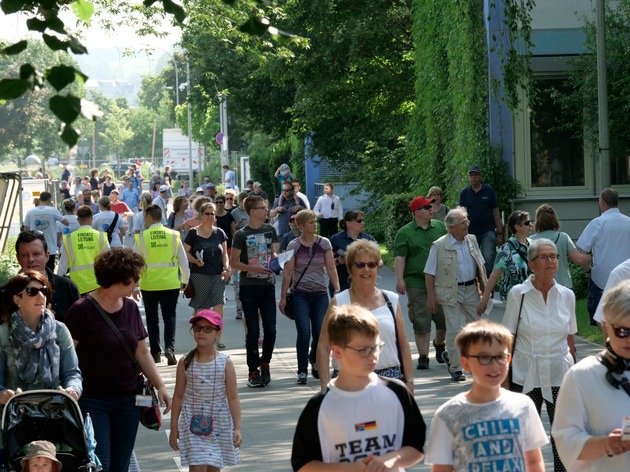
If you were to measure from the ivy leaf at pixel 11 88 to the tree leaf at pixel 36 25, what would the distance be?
1.41 feet

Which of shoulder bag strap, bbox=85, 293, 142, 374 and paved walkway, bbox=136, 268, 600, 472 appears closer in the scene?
shoulder bag strap, bbox=85, 293, 142, 374

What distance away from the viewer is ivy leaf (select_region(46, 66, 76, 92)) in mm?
4328

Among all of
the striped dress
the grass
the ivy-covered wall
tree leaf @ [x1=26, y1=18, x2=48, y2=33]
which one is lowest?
the grass

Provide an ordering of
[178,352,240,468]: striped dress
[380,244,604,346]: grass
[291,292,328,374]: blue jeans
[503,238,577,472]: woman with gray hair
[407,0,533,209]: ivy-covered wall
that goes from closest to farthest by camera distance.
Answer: [178,352,240,468]: striped dress < [503,238,577,472]: woman with gray hair < [291,292,328,374]: blue jeans < [380,244,604,346]: grass < [407,0,533,209]: ivy-covered wall

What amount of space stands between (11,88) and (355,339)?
1.54 meters

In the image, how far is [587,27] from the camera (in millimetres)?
20984

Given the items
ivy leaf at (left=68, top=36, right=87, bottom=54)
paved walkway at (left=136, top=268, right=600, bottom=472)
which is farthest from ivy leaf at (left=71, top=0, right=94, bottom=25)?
paved walkway at (left=136, top=268, right=600, bottom=472)

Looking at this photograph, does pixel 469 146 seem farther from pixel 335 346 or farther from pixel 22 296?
pixel 335 346

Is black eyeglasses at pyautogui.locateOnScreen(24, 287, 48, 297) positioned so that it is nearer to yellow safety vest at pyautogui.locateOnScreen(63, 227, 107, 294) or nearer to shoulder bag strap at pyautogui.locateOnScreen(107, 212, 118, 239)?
yellow safety vest at pyautogui.locateOnScreen(63, 227, 107, 294)

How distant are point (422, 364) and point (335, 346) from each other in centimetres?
820

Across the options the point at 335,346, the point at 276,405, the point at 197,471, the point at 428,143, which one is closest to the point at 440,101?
the point at 428,143

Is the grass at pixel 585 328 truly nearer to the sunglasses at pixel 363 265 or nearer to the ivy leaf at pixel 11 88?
the sunglasses at pixel 363 265

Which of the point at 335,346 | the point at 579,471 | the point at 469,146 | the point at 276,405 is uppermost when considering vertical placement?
the point at 469,146

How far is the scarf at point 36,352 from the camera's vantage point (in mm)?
6555
